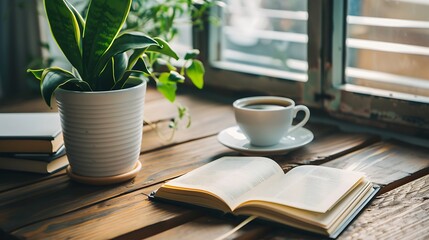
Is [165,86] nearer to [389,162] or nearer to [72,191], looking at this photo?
[72,191]

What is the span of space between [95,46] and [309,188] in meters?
0.41

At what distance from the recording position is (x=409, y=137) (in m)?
1.22

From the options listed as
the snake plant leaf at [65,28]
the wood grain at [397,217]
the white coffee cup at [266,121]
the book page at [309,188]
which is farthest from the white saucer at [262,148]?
the snake plant leaf at [65,28]

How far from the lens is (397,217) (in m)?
0.84

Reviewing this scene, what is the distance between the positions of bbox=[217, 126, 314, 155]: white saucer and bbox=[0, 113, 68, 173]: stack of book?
1.01ft

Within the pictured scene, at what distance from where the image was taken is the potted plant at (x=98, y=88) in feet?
3.06

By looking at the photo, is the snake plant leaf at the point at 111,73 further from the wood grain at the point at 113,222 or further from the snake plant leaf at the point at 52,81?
the wood grain at the point at 113,222

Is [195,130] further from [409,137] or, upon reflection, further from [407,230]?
[407,230]

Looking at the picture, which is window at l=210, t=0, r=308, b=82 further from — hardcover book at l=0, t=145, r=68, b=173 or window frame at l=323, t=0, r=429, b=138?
hardcover book at l=0, t=145, r=68, b=173

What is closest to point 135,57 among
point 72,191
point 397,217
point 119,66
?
point 119,66

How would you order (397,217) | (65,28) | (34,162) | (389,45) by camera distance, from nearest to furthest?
1. (397,217)
2. (65,28)
3. (34,162)
4. (389,45)

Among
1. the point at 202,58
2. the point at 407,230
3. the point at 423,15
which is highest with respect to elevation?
the point at 423,15

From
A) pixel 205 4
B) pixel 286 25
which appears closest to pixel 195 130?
pixel 205 4

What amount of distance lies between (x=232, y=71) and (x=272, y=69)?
111mm
